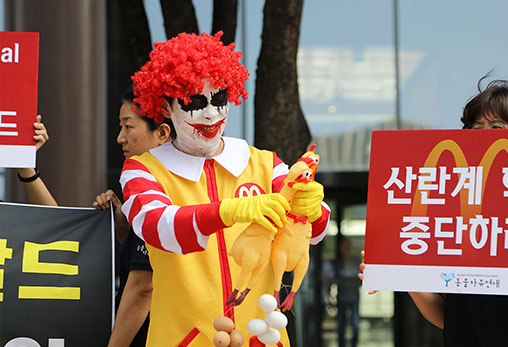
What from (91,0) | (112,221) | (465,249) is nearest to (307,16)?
(91,0)

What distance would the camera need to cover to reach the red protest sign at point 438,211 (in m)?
2.66

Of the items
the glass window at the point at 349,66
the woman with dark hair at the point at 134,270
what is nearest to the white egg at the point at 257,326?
the woman with dark hair at the point at 134,270

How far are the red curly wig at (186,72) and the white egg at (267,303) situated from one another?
0.74 m

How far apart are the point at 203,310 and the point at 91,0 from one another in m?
2.77

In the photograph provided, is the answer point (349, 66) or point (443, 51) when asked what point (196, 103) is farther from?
point (443, 51)

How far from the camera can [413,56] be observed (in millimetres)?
8445

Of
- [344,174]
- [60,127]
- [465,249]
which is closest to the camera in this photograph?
[465,249]

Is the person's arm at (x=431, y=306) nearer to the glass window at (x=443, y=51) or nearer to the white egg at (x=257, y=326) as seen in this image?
the white egg at (x=257, y=326)

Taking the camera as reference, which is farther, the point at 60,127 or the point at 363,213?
the point at 363,213

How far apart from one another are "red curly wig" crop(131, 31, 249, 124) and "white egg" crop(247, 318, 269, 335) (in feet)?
2.60

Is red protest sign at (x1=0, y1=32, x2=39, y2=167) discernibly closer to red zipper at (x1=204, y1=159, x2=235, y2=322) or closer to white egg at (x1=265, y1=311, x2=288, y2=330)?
red zipper at (x1=204, y1=159, x2=235, y2=322)

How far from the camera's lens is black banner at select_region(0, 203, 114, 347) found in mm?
3305

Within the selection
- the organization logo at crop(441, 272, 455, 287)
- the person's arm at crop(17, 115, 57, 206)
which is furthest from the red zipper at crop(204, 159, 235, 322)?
the person's arm at crop(17, 115, 57, 206)

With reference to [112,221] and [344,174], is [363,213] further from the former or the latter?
[112,221]
